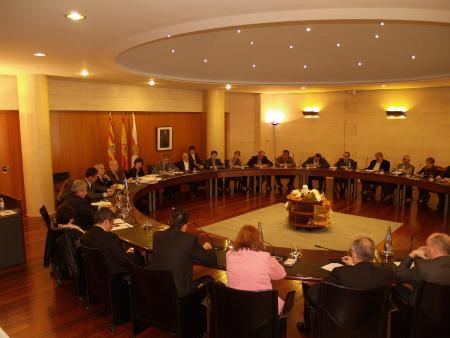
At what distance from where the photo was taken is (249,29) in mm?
6191

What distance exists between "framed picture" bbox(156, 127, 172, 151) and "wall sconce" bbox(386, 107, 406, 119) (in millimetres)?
6764

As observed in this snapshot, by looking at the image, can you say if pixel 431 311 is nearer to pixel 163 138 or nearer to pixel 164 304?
pixel 164 304

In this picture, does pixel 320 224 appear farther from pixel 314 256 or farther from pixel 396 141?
pixel 396 141

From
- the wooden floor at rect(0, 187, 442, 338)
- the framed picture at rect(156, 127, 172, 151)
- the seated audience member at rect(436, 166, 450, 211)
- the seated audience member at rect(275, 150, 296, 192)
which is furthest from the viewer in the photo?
the framed picture at rect(156, 127, 172, 151)

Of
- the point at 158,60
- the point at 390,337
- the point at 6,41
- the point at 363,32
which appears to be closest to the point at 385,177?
the point at 363,32

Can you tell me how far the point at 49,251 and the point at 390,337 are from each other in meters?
3.97

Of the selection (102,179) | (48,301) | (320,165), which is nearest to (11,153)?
(102,179)

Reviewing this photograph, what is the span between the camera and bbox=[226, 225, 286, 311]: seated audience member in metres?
2.94

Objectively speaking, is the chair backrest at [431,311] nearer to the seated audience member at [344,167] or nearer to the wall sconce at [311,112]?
the seated audience member at [344,167]

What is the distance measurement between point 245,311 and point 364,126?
35.5ft

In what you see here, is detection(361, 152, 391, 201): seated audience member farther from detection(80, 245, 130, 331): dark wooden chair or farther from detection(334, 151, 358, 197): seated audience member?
detection(80, 245, 130, 331): dark wooden chair

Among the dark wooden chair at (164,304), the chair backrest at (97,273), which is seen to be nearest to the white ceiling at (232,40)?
the chair backrest at (97,273)

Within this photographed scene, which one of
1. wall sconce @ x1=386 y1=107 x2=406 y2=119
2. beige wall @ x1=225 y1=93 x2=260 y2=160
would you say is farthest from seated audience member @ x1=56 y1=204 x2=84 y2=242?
wall sconce @ x1=386 y1=107 x2=406 y2=119

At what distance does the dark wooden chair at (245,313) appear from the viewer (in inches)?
107
